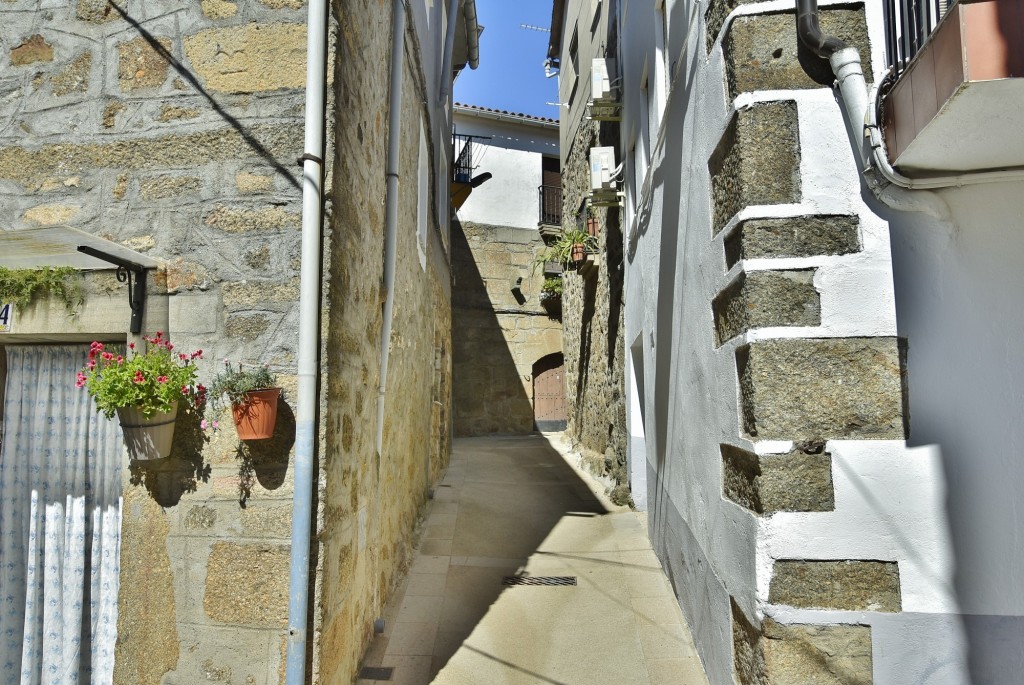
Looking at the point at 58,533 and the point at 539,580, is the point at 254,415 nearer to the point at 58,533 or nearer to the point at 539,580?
the point at 58,533

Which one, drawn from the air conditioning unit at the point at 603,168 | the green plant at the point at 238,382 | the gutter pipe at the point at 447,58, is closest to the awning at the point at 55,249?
the green plant at the point at 238,382

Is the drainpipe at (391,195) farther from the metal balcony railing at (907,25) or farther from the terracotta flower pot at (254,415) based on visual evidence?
the metal balcony railing at (907,25)

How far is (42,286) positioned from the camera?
2.54 m

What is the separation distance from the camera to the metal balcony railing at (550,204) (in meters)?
13.5

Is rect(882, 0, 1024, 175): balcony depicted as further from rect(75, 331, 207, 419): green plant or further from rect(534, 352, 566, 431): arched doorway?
rect(534, 352, 566, 431): arched doorway

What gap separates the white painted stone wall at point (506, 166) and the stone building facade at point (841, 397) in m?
10.8

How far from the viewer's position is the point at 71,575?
8.34 ft

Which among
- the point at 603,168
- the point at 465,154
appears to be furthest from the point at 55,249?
the point at 465,154

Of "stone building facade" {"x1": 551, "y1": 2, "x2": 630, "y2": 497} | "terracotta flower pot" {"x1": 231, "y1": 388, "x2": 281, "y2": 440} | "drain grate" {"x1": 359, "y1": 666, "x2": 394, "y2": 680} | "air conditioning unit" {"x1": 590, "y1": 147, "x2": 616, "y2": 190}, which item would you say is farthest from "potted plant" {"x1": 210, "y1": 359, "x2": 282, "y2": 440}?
"air conditioning unit" {"x1": 590, "y1": 147, "x2": 616, "y2": 190}

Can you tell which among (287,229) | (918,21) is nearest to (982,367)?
(918,21)

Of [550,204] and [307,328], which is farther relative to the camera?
[550,204]

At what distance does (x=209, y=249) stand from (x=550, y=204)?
11623 millimetres

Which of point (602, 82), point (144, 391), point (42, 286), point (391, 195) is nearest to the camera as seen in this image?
→ point (144, 391)

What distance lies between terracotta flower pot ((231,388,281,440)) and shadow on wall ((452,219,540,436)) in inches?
399
